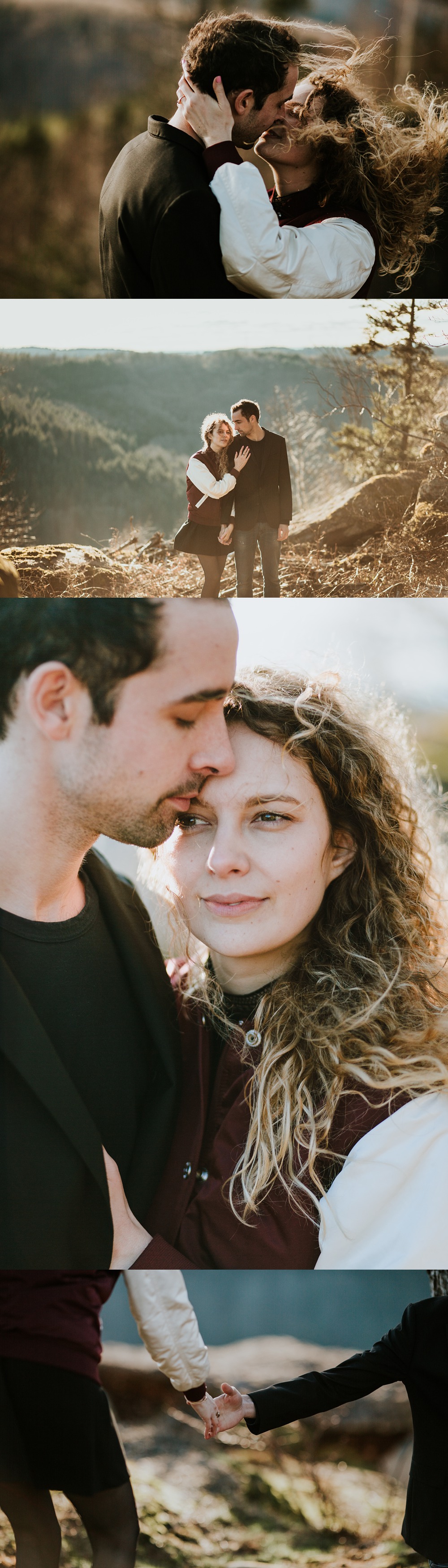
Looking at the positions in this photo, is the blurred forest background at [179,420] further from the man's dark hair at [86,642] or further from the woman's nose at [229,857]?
the woman's nose at [229,857]

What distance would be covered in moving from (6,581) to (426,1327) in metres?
2.25

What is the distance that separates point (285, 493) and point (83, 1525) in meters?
2.76

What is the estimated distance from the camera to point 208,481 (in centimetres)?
267

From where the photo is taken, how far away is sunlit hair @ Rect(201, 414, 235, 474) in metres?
2.67

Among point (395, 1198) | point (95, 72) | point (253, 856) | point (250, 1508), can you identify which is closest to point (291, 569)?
point (253, 856)

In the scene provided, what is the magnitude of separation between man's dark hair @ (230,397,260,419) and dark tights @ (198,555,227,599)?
37 centimetres

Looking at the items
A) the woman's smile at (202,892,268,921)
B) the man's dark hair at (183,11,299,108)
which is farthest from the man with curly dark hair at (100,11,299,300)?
the woman's smile at (202,892,268,921)

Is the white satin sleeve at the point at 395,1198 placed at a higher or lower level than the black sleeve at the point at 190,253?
lower

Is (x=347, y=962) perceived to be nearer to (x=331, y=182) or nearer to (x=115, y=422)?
(x=115, y=422)

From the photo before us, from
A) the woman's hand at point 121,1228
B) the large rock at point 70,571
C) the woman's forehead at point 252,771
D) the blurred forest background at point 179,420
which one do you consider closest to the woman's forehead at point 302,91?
the blurred forest background at point 179,420

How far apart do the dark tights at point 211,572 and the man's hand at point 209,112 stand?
3.61 feet

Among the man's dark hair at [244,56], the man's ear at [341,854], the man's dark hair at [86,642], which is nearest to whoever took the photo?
the man's dark hair at [86,642]

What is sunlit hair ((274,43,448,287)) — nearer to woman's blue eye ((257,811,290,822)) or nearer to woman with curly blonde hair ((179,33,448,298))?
woman with curly blonde hair ((179,33,448,298))

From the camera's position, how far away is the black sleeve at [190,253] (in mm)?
2664
